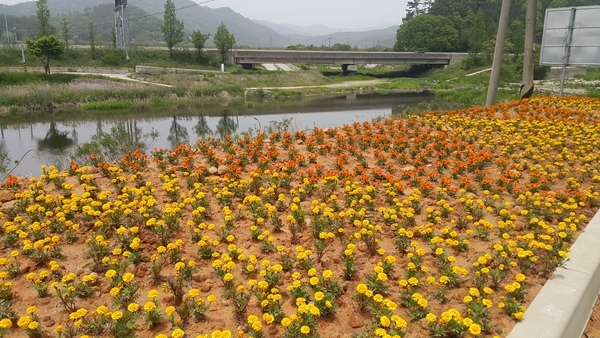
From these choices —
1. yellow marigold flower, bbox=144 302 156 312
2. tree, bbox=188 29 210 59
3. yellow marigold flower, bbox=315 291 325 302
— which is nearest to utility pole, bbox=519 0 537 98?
yellow marigold flower, bbox=315 291 325 302

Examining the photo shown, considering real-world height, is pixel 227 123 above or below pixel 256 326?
below

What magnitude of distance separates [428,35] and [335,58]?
26.5m

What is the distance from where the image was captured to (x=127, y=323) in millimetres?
3398

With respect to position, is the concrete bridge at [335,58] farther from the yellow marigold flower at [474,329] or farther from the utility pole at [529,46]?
the yellow marigold flower at [474,329]

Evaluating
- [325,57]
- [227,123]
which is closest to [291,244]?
[227,123]

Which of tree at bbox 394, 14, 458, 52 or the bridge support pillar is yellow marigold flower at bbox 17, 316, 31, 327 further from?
tree at bbox 394, 14, 458, 52

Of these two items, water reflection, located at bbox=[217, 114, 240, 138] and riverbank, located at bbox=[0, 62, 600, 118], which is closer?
water reflection, located at bbox=[217, 114, 240, 138]

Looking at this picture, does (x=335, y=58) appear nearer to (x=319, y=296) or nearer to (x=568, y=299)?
(x=568, y=299)

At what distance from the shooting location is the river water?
1423 centimetres

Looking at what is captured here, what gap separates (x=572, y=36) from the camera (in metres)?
15.3

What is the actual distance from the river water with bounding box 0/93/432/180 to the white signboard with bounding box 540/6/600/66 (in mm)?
7091

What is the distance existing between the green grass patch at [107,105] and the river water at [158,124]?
1845 millimetres

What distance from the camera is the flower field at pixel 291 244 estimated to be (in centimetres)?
355

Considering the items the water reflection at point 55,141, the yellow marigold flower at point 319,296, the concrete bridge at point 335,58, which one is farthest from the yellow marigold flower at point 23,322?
the concrete bridge at point 335,58
